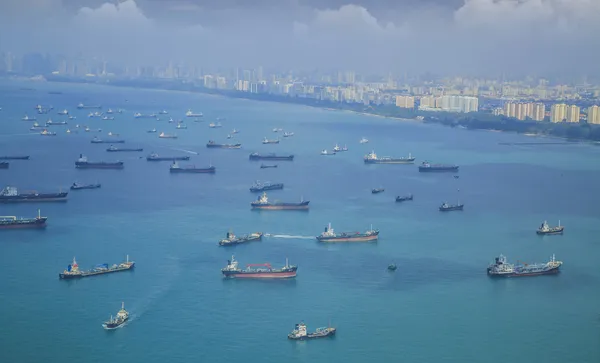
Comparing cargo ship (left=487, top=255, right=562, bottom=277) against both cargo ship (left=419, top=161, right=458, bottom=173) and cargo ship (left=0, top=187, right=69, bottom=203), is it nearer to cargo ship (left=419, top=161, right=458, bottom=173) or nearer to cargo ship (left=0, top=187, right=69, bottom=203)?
cargo ship (left=0, top=187, right=69, bottom=203)

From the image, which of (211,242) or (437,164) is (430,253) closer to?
(211,242)

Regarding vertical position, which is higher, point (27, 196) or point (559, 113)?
point (559, 113)

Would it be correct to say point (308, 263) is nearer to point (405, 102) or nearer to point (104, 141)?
point (104, 141)

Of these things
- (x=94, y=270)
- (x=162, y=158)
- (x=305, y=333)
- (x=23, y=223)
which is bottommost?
(x=305, y=333)

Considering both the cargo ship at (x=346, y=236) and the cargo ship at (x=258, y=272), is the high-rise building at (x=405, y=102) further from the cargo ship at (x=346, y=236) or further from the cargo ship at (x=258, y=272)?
the cargo ship at (x=258, y=272)

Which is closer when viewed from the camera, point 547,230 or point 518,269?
point 518,269

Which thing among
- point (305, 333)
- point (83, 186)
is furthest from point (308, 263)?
point (83, 186)
